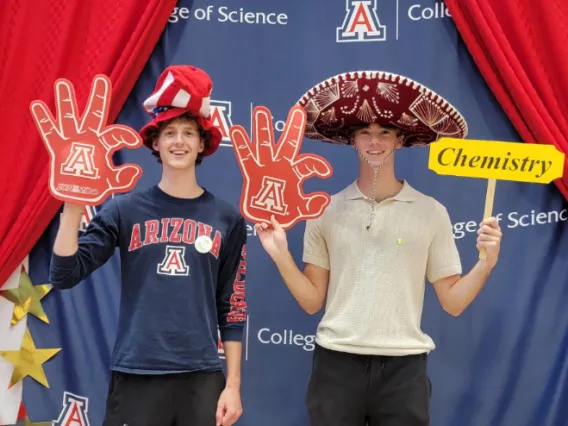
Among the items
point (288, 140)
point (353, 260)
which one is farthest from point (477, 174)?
point (288, 140)

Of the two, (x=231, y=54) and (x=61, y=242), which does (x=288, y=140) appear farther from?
(x=231, y=54)

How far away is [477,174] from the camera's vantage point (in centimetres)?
167

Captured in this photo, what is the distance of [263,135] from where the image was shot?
1.68 meters

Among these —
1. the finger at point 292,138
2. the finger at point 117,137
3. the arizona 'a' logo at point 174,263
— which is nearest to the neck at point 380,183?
the finger at point 292,138

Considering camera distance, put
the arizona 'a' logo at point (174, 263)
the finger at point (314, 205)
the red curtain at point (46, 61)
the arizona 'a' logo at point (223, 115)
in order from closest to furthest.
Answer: the arizona 'a' logo at point (174, 263)
the finger at point (314, 205)
the red curtain at point (46, 61)
the arizona 'a' logo at point (223, 115)

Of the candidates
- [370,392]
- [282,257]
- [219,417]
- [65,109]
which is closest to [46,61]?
[65,109]

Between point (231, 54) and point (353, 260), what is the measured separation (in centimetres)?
106

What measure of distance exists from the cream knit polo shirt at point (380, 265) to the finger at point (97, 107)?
2.19 ft

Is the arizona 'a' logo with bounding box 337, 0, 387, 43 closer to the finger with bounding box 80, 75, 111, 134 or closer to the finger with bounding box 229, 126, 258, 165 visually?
the finger with bounding box 229, 126, 258, 165

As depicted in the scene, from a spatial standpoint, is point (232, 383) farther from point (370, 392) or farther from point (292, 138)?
point (292, 138)

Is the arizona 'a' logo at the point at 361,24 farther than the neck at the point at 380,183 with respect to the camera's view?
Yes

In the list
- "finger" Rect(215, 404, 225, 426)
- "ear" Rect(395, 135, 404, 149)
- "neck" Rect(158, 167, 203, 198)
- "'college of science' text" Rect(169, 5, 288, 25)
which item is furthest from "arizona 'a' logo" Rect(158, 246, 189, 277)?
"'college of science' text" Rect(169, 5, 288, 25)

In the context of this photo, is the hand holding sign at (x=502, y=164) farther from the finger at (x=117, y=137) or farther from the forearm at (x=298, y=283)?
the finger at (x=117, y=137)

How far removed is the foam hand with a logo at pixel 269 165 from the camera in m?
1.68
